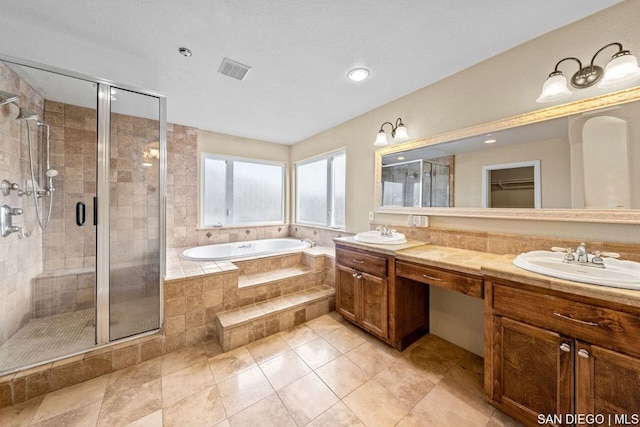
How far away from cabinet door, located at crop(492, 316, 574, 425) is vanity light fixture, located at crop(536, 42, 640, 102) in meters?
1.41

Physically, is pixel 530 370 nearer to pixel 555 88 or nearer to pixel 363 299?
pixel 363 299

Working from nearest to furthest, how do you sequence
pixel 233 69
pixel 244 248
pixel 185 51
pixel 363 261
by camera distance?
1. pixel 185 51
2. pixel 233 69
3. pixel 363 261
4. pixel 244 248

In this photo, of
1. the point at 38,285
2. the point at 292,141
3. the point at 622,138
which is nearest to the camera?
the point at 622,138

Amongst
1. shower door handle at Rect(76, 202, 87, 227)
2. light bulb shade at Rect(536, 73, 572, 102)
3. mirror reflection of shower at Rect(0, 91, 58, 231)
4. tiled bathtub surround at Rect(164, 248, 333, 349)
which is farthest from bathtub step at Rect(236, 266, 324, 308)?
light bulb shade at Rect(536, 73, 572, 102)

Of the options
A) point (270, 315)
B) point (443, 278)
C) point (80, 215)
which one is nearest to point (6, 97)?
point (80, 215)

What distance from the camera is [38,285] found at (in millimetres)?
2219

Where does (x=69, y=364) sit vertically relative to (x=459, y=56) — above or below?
below

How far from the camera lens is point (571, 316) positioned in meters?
1.09

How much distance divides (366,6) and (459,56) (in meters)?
0.92

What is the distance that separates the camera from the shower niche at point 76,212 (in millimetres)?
1834

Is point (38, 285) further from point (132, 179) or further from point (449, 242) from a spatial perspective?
point (449, 242)

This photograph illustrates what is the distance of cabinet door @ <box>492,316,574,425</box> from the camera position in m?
1.12

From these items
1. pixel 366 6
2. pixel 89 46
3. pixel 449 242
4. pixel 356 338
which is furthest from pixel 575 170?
pixel 89 46

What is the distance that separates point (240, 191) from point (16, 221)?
2.36 m
